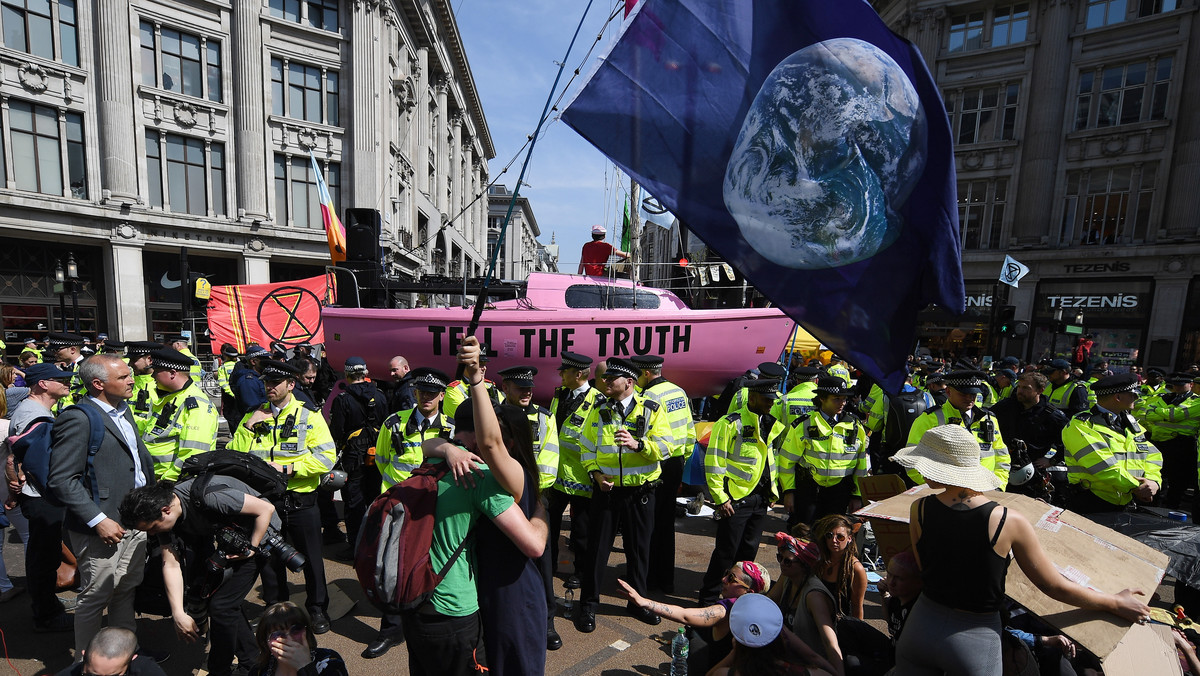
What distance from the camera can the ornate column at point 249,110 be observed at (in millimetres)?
20578

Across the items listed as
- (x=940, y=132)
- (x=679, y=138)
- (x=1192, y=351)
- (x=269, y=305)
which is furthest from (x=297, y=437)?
(x=1192, y=351)

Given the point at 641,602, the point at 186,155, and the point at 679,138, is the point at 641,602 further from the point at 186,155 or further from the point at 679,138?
the point at 186,155

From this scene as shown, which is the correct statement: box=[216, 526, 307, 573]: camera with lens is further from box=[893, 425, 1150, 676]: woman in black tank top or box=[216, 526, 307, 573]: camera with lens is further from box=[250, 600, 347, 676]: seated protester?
box=[893, 425, 1150, 676]: woman in black tank top

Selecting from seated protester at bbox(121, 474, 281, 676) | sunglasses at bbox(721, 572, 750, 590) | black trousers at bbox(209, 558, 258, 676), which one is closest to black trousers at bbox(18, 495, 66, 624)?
seated protester at bbox(121, 474, 281, 676)

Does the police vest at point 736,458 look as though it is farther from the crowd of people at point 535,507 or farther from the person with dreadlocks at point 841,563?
the person with dreadlocks at point 841,563

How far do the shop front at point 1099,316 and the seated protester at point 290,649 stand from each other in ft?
87.7

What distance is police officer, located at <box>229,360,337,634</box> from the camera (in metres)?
3.85

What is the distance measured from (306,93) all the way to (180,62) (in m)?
4.16

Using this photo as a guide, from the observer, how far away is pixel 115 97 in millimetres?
18406

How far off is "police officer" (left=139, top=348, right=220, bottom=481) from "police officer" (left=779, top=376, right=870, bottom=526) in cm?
474

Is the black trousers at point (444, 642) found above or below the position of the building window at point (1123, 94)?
below

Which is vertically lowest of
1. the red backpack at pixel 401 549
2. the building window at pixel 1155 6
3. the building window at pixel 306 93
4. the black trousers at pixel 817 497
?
the black trousers at pixel 817 497

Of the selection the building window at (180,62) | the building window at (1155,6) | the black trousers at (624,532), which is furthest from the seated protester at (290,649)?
the building window at (1155,6)

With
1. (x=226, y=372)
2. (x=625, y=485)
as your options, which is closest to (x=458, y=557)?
(x=625, y=485)
